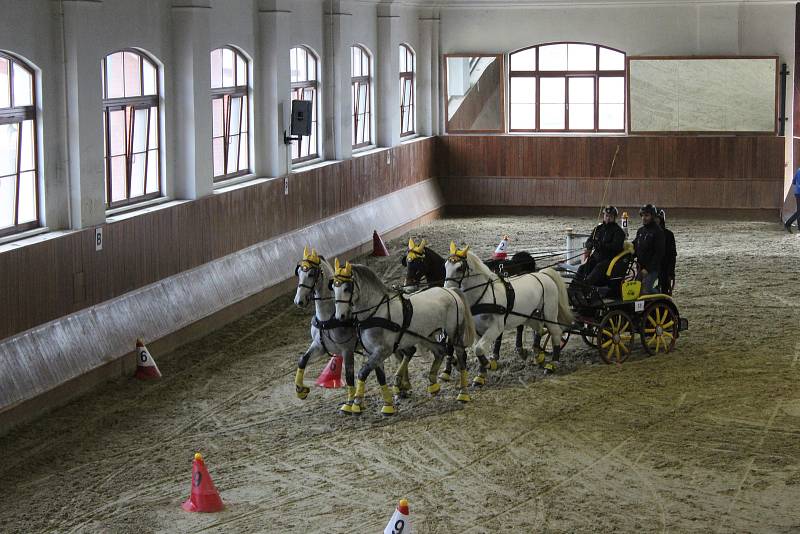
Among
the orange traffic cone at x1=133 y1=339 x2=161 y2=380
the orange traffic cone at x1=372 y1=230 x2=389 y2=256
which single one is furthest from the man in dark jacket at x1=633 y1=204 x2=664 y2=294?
the orange traffic cone at x1=372 y1=230 x2=389 y2=256

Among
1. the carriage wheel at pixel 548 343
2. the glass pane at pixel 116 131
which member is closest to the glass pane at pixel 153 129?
the glass pane at pixel 116 131

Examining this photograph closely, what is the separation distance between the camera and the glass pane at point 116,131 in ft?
40.3

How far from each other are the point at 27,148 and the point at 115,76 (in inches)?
Result: 72.0

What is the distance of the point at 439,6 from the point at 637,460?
15681 millimetres

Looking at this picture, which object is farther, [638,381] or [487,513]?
[638,381]

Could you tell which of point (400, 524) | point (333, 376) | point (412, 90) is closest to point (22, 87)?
point (333, 376)

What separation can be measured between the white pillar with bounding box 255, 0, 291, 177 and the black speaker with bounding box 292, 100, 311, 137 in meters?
0.10

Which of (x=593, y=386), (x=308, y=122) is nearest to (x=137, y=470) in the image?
(x=593, y=386)

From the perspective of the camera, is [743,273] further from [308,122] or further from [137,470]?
[137,470]

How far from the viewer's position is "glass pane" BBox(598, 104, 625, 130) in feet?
75.2

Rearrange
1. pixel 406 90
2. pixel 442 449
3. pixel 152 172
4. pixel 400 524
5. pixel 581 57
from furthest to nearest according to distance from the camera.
A: 1. pixel 581 57
2. pixel 406 90
3. pixel 152 172
4. pixel 442 449
5. pixel 400 524

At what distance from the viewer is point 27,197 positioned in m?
10.9

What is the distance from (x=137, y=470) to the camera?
8.65 metres

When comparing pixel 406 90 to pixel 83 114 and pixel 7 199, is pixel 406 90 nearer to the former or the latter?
pixel 83 114
